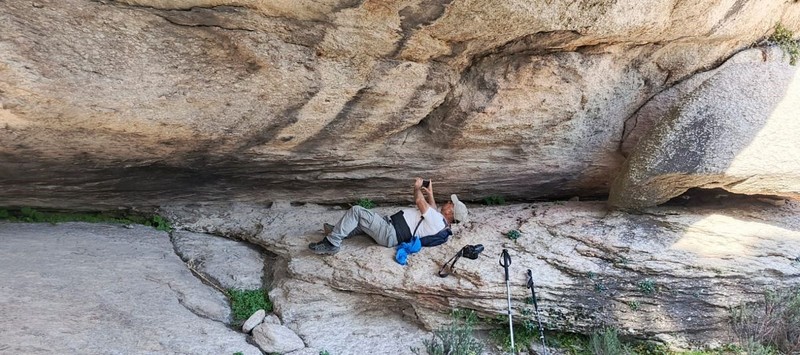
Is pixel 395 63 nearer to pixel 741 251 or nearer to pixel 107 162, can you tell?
pixel 107 162

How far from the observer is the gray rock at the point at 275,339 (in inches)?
266

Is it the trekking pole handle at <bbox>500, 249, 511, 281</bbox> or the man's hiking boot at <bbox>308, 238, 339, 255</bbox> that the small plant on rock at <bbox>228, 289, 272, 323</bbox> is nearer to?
the man's hiking boot at <bbox>308, 238, 339, 255</bbox>

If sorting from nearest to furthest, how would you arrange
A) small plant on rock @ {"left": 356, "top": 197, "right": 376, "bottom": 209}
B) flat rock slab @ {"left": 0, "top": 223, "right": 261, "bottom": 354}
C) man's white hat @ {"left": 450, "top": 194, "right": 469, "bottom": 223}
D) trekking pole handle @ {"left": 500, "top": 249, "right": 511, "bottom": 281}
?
flat rock slab @ {"left": 0, "top": 223, "right": 261, "bottom": 354}
trekking pole handle @ {"left": 500, "top": 249, "right": 511, "bottom": 281}
man's white hat @ {"left": 450, "top": 194, "right": 469, "bottom": 223}
small plant on rock @ {"left": 356, "top": 197, "right": 376, "bottom": 209}

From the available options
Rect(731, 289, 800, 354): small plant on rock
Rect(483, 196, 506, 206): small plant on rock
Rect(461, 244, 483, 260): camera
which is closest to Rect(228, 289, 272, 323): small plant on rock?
Rect(461, 244, 483, 260): camera

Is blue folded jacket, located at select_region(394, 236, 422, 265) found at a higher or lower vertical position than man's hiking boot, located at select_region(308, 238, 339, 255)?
higher

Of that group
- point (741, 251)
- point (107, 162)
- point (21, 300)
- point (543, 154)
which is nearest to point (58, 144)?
point (107, 162)

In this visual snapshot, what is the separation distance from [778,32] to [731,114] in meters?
1.49

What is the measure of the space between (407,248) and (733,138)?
4267mm

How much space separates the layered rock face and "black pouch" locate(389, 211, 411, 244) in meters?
0.93

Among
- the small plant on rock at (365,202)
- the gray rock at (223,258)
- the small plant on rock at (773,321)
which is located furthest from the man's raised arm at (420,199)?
the small plant on rock at (773,321)

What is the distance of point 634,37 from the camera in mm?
6898

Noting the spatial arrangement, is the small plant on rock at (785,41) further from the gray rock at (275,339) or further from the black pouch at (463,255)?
the gray rock at (275,339)

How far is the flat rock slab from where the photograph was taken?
600cm

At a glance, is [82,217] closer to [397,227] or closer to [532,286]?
[397,227]
